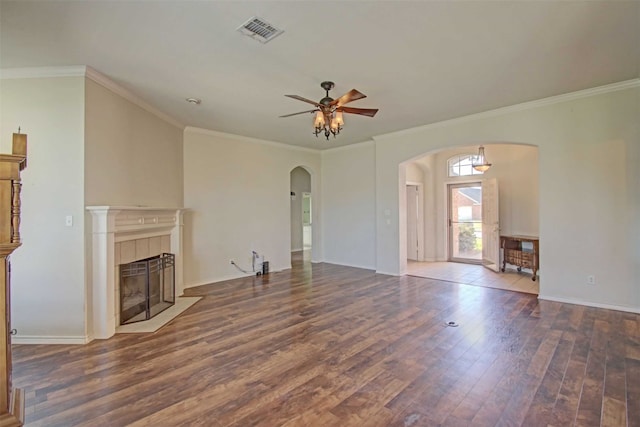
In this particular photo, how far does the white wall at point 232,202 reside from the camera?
5.72m

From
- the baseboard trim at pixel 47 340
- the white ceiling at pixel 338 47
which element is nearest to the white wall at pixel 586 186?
the white ceiling at pixel 338 47

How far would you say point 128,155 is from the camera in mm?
4121

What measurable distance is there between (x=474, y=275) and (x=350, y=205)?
3118 millimetres

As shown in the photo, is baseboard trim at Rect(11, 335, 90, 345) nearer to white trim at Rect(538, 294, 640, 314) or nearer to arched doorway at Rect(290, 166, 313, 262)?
white trim at Rect(538, 294, 640, 314)

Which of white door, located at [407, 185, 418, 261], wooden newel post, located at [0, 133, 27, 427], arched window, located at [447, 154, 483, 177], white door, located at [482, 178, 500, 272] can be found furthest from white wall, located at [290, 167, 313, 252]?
wooden newel post, located at [0, 133, 27, 427]

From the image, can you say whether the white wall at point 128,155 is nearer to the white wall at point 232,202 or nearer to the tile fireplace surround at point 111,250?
the tile fireplace surround at point 111,250

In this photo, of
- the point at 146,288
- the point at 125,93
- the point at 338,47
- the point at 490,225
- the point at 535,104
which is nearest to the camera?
the point at 338,47

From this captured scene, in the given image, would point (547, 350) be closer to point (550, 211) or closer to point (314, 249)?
point (550, 211)

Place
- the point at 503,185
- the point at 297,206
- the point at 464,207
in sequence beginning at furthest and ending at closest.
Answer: the point at 297,206
the point at 464,207
the point at 503,185

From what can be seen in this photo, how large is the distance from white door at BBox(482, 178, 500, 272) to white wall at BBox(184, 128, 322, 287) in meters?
4.54

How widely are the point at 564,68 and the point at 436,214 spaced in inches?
207

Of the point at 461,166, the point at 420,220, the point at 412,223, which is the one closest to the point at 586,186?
the point at 461,166

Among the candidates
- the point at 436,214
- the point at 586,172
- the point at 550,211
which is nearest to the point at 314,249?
the point at 436,214

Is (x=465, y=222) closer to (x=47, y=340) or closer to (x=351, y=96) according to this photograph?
(x=351, y=96)
